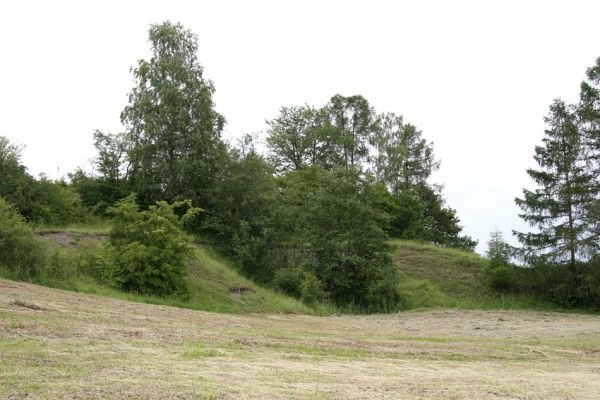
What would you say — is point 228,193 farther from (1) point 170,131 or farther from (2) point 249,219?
(1) point 170,131

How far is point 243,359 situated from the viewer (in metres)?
10.6

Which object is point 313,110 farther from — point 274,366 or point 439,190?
point 274,366

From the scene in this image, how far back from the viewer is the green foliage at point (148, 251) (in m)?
24.3

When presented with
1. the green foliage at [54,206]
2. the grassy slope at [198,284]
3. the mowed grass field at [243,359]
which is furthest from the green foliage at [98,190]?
the mowed grass field at [243,359]

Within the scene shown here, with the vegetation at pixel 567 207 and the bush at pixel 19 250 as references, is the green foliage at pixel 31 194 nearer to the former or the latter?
the bush at pixel 19 250

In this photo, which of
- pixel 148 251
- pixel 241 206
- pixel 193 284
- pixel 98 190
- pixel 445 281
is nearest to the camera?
pixel 148 251

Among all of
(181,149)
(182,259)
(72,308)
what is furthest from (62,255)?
(181,149)

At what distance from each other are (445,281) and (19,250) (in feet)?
82.1

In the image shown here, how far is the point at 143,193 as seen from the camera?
1457 inches

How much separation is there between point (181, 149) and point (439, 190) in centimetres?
2897

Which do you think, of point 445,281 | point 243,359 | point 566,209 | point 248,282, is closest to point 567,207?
point 566,209

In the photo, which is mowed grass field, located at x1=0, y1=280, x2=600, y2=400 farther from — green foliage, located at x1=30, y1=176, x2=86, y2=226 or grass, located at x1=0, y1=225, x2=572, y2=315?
green foliage, located at x1=30, y1=176, x2=86, y2=226

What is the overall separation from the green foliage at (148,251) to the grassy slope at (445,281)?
39.9ft

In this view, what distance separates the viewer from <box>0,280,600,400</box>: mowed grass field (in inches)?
303
